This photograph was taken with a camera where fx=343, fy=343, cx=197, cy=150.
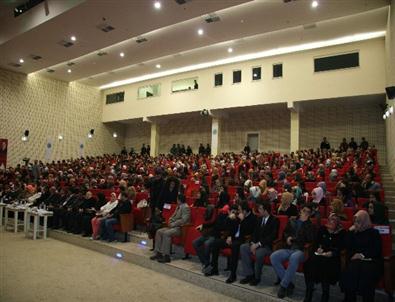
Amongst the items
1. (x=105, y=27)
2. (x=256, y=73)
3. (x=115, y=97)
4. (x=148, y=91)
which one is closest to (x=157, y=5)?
(x=105, y=27)

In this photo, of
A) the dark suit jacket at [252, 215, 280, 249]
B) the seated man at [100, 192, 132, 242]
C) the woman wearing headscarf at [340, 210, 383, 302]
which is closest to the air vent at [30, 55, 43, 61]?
the seated man at [100, 192, 132, 242]

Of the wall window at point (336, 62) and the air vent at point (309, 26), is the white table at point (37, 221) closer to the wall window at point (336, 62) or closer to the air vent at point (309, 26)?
the air vent at point (309, 26)

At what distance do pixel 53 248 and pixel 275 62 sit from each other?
11172 mm

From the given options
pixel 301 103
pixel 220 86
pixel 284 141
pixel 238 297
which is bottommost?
pixel 238 297

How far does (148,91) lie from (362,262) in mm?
16296

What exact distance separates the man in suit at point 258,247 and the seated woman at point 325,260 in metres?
0.60

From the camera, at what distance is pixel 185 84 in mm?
17078

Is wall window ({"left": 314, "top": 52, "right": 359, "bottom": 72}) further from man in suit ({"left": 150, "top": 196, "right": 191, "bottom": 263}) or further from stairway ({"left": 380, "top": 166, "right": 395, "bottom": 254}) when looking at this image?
man in suit ({"left": 150, "top": 196, "right": 191, "bottom": 263})

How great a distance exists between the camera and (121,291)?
14.1 ft

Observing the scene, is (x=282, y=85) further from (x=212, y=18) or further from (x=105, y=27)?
(x=105, y=27)

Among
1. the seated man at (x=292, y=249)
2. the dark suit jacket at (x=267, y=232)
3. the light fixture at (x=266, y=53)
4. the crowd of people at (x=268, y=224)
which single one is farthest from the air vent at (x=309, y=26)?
the dark suit jacket at (x=267, y=232)

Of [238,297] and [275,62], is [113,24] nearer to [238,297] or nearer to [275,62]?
[275,62]

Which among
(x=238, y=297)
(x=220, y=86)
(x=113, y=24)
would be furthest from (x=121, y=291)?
(x=220, y=86)

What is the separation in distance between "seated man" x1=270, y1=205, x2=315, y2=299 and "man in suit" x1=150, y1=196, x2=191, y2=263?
1881mm
